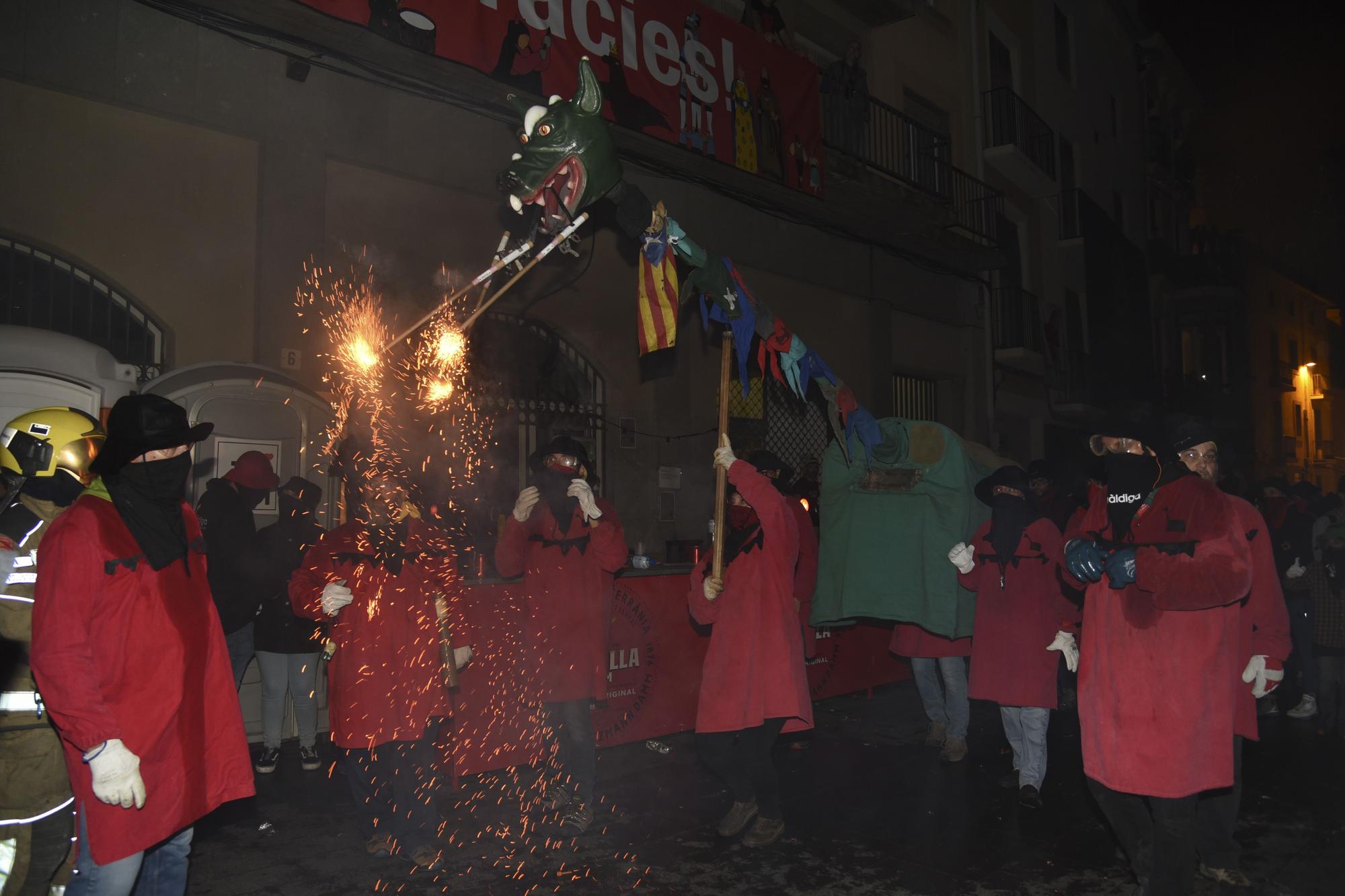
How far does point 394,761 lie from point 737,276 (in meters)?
3.01

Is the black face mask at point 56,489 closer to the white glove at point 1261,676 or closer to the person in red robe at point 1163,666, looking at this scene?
the person in red robe at point 1163,666

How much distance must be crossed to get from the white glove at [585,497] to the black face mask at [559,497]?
0.09m

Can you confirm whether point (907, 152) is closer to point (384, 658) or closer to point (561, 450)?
point (561, 450)

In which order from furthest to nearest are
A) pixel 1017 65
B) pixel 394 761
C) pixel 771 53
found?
pixel 1017 65, pixel 771 53, pixel 394 761

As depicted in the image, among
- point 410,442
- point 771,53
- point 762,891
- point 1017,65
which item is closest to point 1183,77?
point 1017,65

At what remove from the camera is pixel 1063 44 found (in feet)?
74.0

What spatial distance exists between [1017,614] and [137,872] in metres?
4.83

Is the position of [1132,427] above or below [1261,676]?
above

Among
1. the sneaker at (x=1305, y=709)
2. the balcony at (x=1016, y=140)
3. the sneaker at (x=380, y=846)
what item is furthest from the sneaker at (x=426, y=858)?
the balcony at (x=1016, y=140)

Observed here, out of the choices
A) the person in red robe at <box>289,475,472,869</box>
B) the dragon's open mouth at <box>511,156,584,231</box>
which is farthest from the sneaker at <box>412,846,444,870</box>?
the dragon's open mouth at <box>511,156,584,231</box>

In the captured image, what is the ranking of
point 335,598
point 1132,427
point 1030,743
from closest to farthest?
point 1132,427 → point 335,598 → point 1030,743

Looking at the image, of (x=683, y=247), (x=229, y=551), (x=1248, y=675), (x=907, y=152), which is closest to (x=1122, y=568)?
(x=1248, y=675)

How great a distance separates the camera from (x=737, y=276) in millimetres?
5383

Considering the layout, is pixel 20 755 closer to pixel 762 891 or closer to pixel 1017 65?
pixel 762 891
